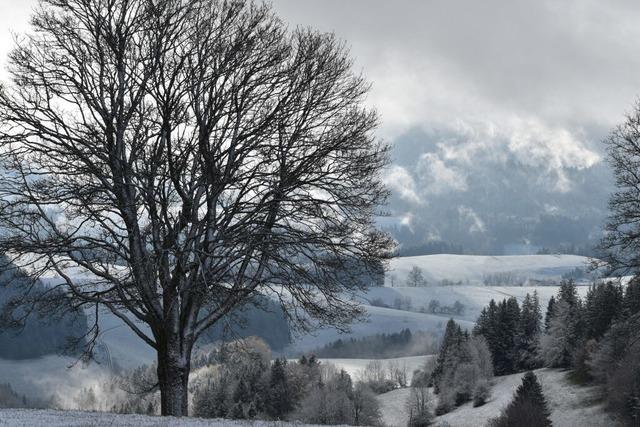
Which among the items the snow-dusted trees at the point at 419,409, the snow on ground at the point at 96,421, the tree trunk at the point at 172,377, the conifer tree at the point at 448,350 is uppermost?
the tree trunk at the point at 172,377

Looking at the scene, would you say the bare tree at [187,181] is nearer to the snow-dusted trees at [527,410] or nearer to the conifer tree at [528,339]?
the snow-dusted trees at [527,410]

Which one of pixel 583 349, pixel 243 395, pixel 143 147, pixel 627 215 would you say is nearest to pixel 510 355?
pixel 583 349

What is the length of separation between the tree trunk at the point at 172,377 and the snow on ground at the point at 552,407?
7944cm

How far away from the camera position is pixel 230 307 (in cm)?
1952

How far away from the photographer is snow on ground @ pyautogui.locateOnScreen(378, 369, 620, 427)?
3814 inches

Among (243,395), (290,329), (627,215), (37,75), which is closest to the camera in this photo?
(37,75)

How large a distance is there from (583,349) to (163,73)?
109 m

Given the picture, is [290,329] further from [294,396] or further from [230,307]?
[294,396]

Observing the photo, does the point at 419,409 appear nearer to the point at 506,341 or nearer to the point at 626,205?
the point at 506,341

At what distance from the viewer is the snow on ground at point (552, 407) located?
96875 millimetres

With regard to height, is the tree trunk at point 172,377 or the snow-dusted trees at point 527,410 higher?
the tree trunk at point 172,377

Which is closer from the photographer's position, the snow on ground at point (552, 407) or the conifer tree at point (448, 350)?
the snow on ground at point (552, 407)

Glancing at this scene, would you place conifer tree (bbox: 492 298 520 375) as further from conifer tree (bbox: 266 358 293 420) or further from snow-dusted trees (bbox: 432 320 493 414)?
conifer tree (bbox: 266 358 293 420)

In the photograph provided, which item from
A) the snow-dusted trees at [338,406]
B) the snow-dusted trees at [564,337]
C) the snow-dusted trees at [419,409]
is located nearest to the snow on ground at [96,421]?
the snow-dusted trees at [338,406]
